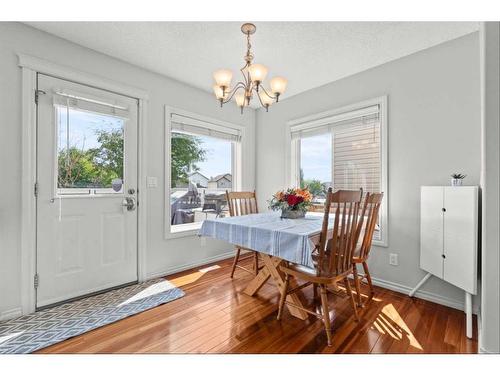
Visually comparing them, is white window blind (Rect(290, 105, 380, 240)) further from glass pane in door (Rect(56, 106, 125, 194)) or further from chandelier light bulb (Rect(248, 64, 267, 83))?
glass pane in door (Rect(56, 106, 125, 194))

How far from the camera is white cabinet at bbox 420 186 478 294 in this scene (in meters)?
1.75

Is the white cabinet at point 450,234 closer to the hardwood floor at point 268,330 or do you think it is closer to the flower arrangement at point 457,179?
the flower arrangement at point 457,179

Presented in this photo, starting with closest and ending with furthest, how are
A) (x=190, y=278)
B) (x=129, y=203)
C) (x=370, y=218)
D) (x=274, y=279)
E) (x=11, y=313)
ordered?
(x=11, y=313) → (x=370, y=218) → (x=274, y=279) → (x=129, y=203) → (x=190, y=278)

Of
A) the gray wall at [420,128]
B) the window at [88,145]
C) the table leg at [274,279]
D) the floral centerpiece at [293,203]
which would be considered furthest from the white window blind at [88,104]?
the gray wall at [420,128]

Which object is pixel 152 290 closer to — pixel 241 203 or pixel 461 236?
pixel 241 203

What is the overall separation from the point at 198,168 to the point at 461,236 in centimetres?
286

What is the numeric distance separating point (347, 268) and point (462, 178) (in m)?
1.20

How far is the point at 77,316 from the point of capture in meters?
1.93

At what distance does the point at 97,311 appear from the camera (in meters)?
2.02

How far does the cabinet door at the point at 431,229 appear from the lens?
2002 millimetres

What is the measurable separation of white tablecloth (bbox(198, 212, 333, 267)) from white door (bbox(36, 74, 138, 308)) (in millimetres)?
1054

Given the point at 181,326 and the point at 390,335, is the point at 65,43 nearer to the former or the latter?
the point at 181,326

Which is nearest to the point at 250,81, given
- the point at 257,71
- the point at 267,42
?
the point at 257,71
